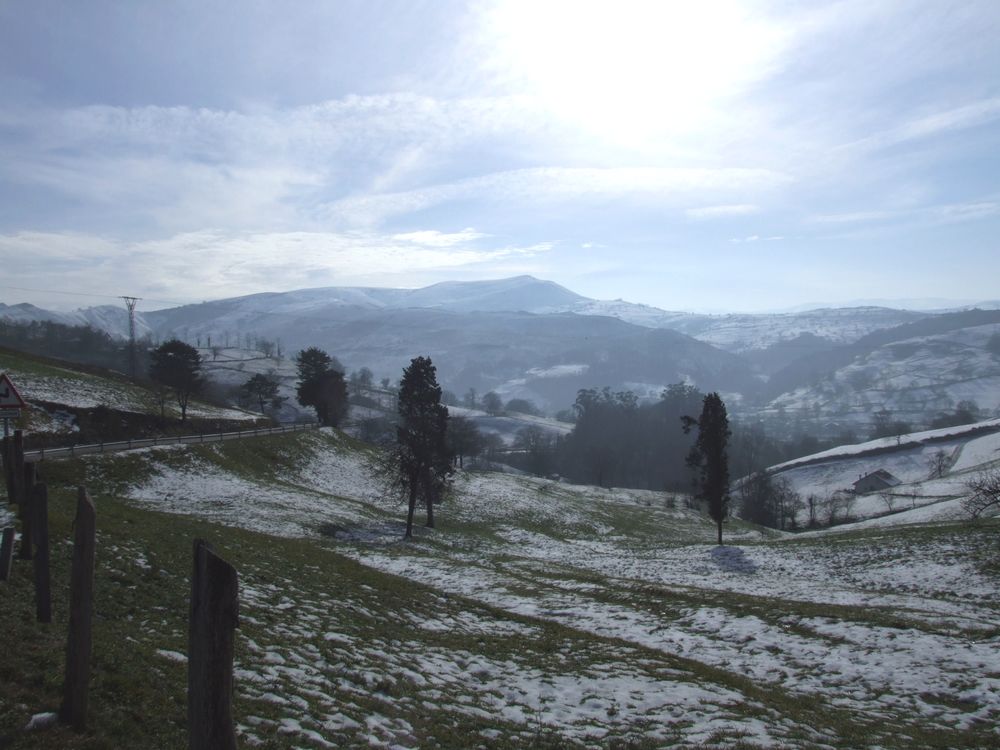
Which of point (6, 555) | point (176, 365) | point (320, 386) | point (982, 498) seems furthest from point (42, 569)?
point (176, 365)

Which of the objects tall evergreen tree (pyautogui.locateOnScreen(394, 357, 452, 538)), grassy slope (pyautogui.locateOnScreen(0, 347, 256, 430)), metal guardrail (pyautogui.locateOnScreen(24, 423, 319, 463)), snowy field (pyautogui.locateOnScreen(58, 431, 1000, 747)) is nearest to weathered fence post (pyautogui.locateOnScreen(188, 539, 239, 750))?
snowy field (pyautogui.locateOnScreen(58, 431, 1000, 747))

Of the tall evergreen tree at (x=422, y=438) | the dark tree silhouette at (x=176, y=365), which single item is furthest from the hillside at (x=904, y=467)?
the dark tree silhouette at (x=176, y=365)

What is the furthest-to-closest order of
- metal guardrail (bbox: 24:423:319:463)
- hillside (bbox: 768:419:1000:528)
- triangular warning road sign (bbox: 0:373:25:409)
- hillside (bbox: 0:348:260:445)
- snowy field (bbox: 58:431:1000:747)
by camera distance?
hillside (bbox: 768:419:1000:528) → hillside (bbox: 0:348:260:445) → metal guardrail (bbox: 24:423:319:463) → triangular warning road sign (bbox: 0:373:25:409) → snowy field (bbox: 58:431:1000:747)

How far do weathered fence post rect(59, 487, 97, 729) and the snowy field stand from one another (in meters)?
2.21

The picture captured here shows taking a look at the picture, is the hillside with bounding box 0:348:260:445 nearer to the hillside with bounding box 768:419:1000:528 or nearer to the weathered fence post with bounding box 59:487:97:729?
the weathered fence post with bounding box 59:487:97:729

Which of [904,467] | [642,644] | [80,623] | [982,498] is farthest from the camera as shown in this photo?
[904,467]

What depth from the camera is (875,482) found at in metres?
107

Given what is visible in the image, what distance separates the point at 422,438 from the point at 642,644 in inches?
1120

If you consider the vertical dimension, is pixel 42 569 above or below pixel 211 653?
below

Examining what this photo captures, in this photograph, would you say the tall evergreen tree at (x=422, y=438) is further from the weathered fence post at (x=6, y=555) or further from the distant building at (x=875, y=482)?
the distant building at (x=875, y=482)

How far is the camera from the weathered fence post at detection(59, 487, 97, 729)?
22.6ft

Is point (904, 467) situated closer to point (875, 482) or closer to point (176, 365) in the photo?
point (875, 482)

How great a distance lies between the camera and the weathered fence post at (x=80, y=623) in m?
6.89

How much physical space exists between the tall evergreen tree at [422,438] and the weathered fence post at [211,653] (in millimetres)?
38884
